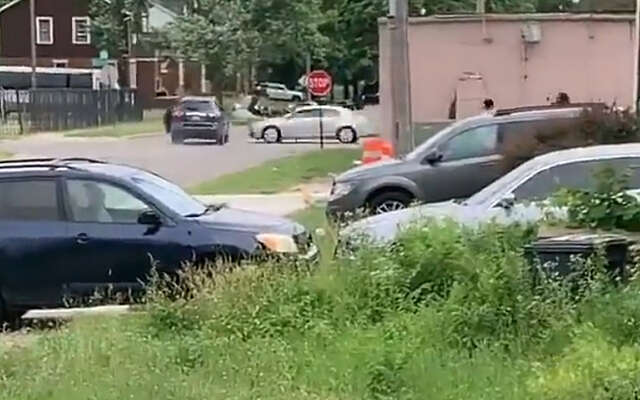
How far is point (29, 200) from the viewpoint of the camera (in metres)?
12.9

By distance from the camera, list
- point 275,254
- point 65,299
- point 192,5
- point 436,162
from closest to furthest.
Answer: point 275,254
point 65,299
point 436,162
point 192,5

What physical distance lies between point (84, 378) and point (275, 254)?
388 centimetres

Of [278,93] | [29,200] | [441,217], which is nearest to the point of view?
[441,217]

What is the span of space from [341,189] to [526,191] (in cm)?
561

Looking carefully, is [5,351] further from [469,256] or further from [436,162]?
[436,162]

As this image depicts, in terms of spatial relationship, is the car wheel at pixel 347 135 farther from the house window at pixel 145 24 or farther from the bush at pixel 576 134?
the house window at pixel 145 24

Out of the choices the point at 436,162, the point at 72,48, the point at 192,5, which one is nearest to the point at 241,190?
the point at 436,162

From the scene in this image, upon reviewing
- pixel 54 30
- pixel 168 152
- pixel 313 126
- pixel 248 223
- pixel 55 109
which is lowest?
pixel 168 152

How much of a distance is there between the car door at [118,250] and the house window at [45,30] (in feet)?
292

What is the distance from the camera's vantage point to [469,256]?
32.0 ft

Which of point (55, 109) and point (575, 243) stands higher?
point (55, 109)

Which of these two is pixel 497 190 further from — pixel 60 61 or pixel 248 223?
pixel 60 61

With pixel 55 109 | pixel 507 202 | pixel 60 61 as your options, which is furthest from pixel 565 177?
pixel 60 61

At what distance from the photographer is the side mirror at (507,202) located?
1300cm
